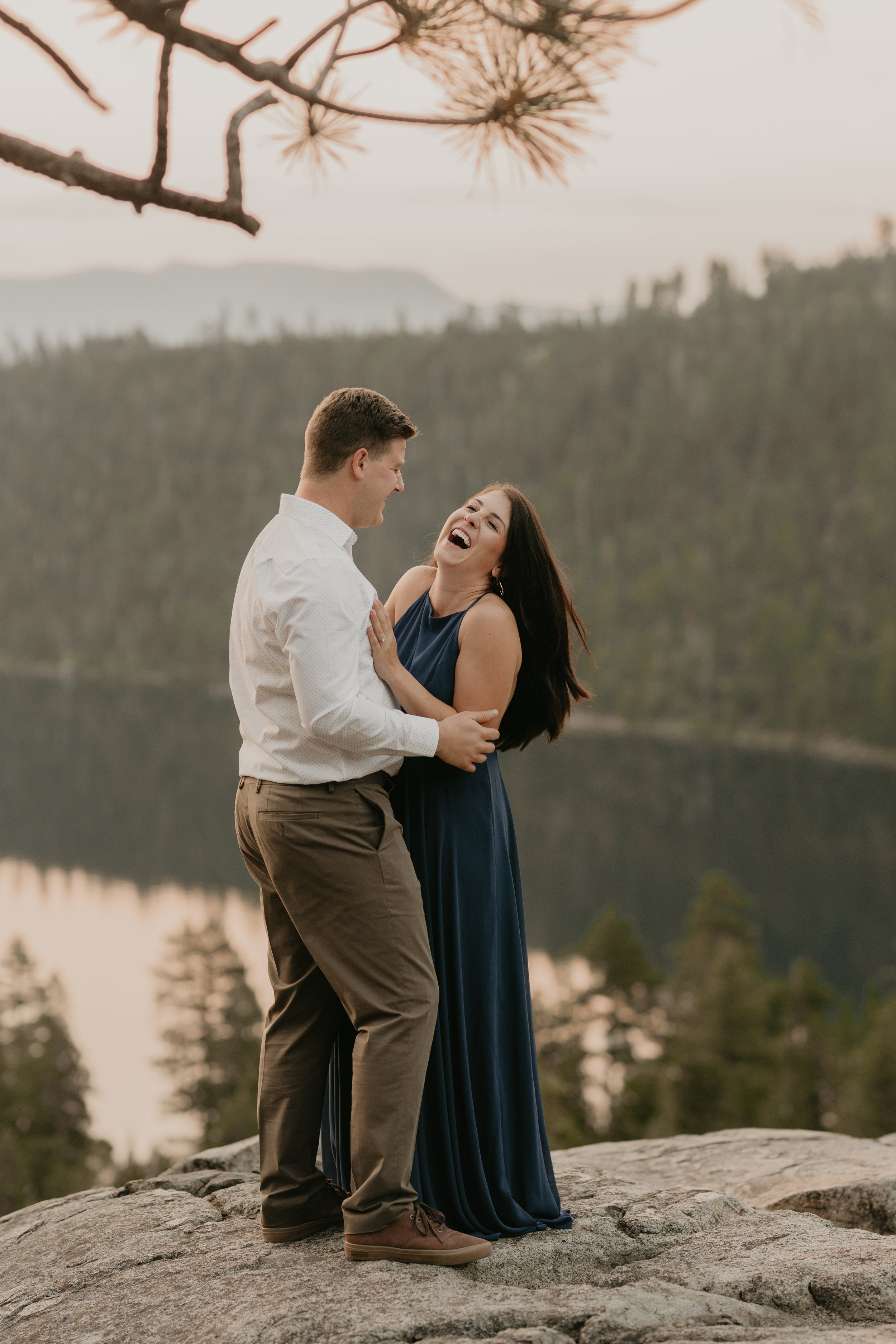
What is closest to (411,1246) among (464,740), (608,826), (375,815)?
(375,815)

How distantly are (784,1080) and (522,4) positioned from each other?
70.0ft

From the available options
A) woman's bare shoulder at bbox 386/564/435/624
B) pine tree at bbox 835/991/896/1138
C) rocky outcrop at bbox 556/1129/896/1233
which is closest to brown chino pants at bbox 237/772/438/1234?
woman's bare shoulder at bbox 386/564/435/624

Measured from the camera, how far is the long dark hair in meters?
2.91

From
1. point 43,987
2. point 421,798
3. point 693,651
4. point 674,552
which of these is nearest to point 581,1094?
point 43,987

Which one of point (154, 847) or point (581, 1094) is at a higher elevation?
point (581, 1094)

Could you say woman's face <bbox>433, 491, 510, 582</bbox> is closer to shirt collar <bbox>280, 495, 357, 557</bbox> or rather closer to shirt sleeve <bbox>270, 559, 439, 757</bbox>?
shirt collar <bbox>280, 495, 357, 557</bbox>

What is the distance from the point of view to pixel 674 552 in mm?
103312

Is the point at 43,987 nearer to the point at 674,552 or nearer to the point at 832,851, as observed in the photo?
the point at 832,851

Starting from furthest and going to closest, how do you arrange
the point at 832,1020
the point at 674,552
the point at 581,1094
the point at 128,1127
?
the point at 674,552 < the point at 832,1020 < the point at 128,1127 < the point at 581,1094

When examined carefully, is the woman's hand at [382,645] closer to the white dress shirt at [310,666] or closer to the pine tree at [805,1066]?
the white dress shirt at [310,666]

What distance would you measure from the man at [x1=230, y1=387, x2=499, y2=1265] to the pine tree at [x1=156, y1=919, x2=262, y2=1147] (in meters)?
22.9

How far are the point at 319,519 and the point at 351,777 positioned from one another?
57 centimetres

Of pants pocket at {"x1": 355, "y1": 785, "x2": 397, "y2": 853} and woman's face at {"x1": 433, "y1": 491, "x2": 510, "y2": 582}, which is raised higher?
woman's face at {"x1": 433, "y1": 491, "x2": 510, "y2": 582}

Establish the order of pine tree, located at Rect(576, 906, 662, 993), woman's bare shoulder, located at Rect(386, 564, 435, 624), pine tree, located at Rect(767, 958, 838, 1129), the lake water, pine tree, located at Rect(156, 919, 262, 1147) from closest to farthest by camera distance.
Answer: woman's bare shoulder, located at Rect(386, 564, 435, 624)
pine tree, located at Rect(767, 958, 838, 1129)
pine tree, located at Rect(576, 906, 662, 993)
pine tree, located at Rect(156, 919, 262, 1147)
the lake water
